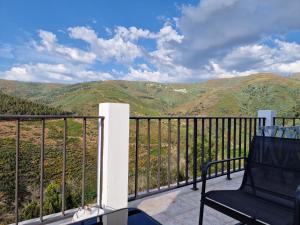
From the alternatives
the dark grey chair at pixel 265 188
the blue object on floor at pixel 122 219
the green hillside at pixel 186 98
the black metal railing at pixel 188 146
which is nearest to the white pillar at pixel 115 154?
the black metal railing at pixel 188 146

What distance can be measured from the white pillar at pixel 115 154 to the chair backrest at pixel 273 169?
3.71ft

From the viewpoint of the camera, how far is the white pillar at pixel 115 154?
86.3 inches

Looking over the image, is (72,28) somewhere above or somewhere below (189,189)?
above

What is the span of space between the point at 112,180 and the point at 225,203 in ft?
3.48

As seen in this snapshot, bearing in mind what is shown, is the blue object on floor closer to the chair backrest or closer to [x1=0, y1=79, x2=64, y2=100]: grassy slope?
the chair backrest

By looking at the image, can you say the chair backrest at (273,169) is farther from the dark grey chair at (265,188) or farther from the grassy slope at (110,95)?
the grassy slope at (110,95)

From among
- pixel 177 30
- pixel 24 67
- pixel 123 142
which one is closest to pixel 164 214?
pixel 123 142

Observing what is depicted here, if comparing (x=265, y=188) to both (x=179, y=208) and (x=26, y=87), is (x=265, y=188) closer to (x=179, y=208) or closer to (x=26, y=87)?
(x=179, y=208)

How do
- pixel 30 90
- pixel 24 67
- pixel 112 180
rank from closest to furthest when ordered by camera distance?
pixel 112 180 → pixel 24 67 → pixel 30 90

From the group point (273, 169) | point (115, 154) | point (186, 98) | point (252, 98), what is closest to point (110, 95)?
point (186, 98)

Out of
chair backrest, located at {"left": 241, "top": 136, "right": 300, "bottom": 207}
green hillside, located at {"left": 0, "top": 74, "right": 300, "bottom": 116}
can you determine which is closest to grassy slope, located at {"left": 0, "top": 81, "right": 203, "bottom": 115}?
green hillside, located at {"left": 0, "top": 74, "right": 300, "bottom": 116}

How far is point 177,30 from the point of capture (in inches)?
781

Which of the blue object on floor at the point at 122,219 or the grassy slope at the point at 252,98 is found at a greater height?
the grassy slope at the point at 252,98

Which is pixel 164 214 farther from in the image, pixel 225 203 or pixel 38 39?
pixel 38 39
